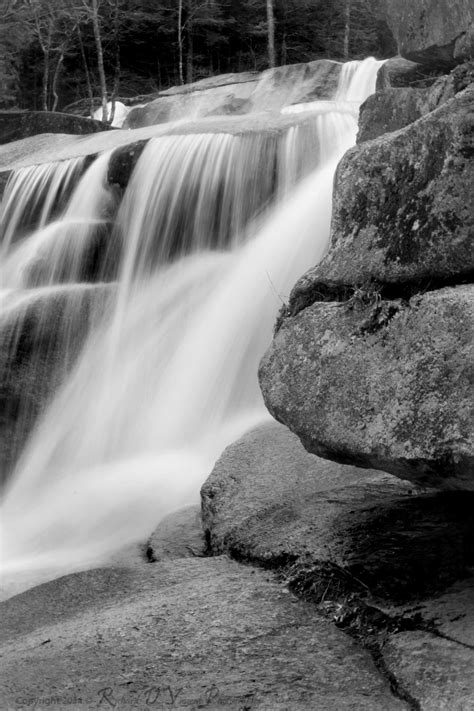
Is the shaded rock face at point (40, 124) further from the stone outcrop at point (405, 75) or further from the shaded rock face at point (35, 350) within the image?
the shaded rock face at point (35, 350)

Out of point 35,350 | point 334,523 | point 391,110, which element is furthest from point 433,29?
point 334,523

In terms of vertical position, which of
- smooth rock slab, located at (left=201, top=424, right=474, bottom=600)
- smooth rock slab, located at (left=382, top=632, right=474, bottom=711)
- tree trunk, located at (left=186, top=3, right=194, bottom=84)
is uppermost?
tree trunk, located at (left=186, top=3, right=194, bottom=84)

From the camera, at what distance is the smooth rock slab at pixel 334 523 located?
296cm

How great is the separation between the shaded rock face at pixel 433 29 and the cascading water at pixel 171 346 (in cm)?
177

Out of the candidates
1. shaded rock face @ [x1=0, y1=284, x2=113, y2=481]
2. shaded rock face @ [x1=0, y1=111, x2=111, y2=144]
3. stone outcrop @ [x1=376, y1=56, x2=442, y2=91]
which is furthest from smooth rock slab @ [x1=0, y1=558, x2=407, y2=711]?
shaded rock face @ [x1=0, y1=111, x2=111, y2=144]

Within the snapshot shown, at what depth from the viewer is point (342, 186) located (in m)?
3.21

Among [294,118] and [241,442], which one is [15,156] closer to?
[294,118]

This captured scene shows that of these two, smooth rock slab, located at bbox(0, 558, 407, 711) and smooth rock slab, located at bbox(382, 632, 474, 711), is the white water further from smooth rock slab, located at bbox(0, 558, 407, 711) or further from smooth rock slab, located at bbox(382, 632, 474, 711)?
smooth rock slab, located at bbox(382, 632, 474, 711)

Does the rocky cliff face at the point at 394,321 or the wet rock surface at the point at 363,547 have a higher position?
the rocky cliff face at the point at 394,321

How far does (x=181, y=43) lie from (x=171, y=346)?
26313 mm

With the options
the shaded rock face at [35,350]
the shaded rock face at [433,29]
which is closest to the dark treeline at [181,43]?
the shaded rock face at [433,29]

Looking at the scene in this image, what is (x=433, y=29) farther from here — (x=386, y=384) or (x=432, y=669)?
(x=432, y=669)

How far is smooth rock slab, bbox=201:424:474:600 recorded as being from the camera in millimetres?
2963

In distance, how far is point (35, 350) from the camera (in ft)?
25.6
